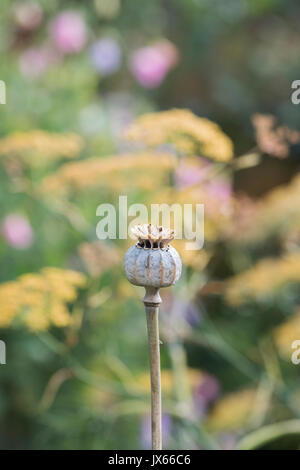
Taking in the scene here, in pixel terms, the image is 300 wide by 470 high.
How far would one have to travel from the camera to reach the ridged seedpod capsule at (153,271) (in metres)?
0.36

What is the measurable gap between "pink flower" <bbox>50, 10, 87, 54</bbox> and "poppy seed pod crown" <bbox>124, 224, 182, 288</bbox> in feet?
4.32

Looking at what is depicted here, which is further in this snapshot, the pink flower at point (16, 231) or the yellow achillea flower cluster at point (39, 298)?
the pink flower at point (16, 231)

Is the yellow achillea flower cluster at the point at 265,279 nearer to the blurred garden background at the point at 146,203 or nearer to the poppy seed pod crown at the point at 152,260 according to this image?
the blurred garden background at the point at 146,203

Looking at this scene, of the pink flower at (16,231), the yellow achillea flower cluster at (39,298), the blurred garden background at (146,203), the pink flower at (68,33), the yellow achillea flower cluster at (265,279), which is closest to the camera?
Result: the yellow achillea flower cluster at (39,298)

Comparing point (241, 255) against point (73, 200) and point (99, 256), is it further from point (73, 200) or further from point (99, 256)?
point (99, 256)

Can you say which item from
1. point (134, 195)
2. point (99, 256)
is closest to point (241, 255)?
point (134, 195)

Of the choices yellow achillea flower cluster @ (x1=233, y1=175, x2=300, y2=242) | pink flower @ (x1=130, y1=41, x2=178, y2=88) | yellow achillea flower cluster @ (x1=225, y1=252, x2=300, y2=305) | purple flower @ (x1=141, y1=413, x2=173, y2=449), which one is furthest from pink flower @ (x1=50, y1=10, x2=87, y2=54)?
purple flower @ (x1=141, y1=413, x2=173, y2=449)

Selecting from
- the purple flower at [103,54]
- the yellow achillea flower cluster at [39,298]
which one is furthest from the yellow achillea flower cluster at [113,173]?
the purple flower at [103,54]

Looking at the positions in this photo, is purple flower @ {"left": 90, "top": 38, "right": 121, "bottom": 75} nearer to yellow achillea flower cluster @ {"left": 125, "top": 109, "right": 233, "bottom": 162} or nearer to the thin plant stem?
yellow achillea flower cluster @ {"left": 125, "top": 109, "right": 233, "bottom": 162}

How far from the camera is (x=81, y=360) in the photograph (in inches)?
46.4

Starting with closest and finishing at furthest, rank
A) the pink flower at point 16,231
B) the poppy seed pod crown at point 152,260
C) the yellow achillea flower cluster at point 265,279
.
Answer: the poppy seed pod crown at point 152,260, the yellow achillea flower cluster at point 265,279, the pink flower at point 16,231

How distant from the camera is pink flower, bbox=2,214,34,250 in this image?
1.33 m

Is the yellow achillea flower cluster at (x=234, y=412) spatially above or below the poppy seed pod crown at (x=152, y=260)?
above
